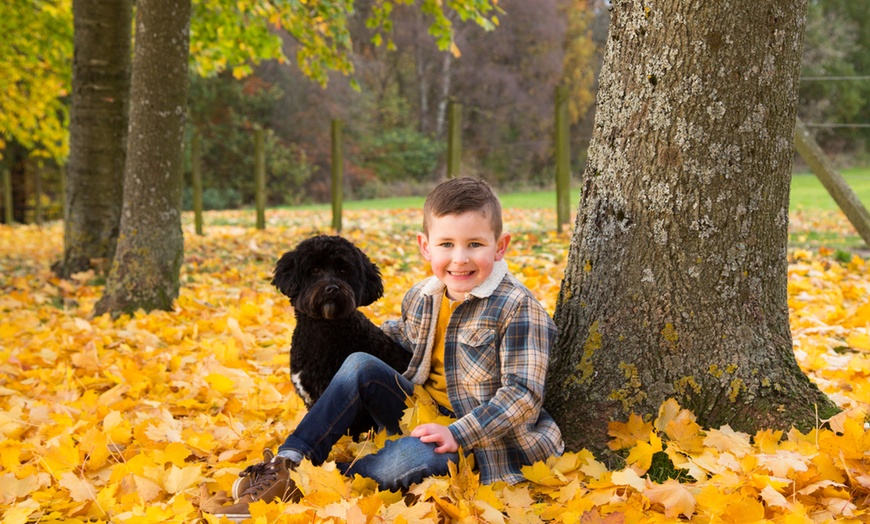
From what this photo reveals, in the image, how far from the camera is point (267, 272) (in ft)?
27.3

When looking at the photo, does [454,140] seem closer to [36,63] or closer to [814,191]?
[36,63]

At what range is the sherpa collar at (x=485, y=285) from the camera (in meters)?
2.67

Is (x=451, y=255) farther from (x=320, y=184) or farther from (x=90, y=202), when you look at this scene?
(x=320, y=184)

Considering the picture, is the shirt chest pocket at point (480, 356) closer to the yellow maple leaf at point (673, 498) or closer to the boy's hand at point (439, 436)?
the boy's hand at point (439, 436)

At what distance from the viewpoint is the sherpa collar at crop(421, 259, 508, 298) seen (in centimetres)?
267

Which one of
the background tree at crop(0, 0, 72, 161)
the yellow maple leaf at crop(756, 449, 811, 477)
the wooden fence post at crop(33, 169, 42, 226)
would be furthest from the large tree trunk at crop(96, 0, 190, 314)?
the wooden fence post at crop(33, 169, 42, 226)

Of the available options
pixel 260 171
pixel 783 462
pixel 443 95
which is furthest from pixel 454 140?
pixel 443 95

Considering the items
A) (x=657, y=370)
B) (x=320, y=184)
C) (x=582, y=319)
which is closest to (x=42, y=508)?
(x=582, y=319)

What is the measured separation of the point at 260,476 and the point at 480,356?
34.3 inches

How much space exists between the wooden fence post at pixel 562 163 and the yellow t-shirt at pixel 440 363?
7.09 metres

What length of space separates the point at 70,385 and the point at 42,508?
1.46m

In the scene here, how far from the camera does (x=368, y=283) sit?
10.1ft

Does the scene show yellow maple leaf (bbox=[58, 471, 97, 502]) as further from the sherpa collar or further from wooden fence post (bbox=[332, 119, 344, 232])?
wooden fence post (bbox=[332, 119, 344, 232])

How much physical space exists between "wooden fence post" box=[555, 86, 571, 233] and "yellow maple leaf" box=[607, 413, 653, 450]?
7.15m
